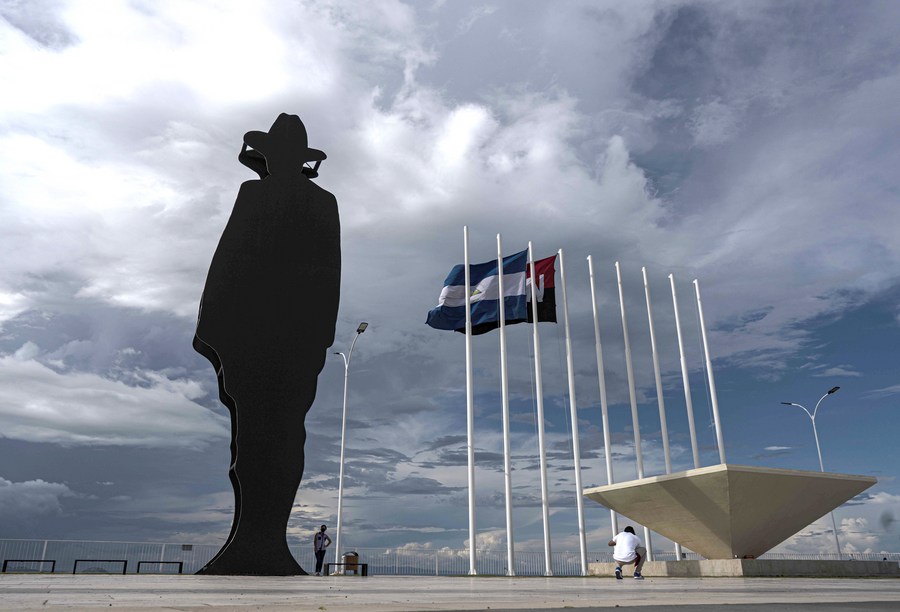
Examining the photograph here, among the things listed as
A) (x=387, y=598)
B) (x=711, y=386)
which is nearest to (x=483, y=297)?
(x=711, y=386)

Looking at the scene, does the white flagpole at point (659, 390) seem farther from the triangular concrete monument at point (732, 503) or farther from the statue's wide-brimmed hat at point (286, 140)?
the statue's wide-brimmed hat at point (286, 140)

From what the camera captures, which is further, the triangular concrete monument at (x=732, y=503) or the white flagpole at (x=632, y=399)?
the white flagpole at (x=632, y=399)

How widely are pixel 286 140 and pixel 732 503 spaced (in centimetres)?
1537

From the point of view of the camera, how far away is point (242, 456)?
14.7 meters

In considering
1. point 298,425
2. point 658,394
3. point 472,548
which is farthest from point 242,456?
point 658,394

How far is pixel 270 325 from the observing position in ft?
51.7

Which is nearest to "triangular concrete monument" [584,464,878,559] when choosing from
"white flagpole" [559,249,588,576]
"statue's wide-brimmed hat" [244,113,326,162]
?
"white flagpole" [559,249,588,576]

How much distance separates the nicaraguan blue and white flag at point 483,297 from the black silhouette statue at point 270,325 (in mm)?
9542

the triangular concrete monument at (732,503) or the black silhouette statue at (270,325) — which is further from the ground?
the black silhouette statue at (270,325)

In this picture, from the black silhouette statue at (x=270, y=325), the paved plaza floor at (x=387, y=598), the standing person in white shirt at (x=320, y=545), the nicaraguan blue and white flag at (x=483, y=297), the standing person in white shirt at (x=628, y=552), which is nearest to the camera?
the paved plaza floor at (x=387, y=598)

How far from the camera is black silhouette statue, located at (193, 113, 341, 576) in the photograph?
14.6 metres

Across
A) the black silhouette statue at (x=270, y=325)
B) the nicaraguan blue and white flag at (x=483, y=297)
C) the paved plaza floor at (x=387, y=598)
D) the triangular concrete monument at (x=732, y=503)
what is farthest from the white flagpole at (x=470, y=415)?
the paved plaza floor at (x=387, y=598)

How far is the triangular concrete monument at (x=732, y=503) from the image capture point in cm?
1734

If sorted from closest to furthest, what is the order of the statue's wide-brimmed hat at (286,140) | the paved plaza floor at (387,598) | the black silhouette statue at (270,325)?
the paved plaza floor at (387,598)
the black silhouette statue at (270,325)
the statue's wide-brimmed hat at (286,140)
